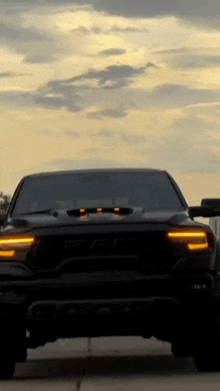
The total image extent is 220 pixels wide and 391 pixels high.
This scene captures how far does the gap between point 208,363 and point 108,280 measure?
141cm

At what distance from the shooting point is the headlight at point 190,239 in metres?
10.4

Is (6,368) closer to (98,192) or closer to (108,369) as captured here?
(108,369)

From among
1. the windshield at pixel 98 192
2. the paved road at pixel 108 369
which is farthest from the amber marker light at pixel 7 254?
the windshield at pixel 98 192

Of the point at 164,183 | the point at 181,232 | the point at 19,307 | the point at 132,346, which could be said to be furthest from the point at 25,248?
the point at 132,346

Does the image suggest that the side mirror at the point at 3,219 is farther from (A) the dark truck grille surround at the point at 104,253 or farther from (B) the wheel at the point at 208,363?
(B) the wheel at the point at 208,363

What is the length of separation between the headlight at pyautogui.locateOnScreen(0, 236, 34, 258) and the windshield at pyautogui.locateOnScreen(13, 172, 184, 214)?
1.18 metres

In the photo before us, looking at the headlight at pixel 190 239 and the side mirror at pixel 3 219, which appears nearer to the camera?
the headlight at pixel 190 239

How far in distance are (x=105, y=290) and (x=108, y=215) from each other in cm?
82

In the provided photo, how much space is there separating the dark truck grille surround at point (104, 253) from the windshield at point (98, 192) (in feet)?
4.04

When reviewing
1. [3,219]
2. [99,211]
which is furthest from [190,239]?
[3,219]

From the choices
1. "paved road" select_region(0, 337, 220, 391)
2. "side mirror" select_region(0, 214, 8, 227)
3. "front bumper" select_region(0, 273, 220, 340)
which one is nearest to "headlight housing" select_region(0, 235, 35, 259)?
"front bumper" select_region(0, 273, 220, 340)

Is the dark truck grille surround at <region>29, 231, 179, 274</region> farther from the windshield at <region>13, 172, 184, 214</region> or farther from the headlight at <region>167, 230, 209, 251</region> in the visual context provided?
the windshield at <region>13, 172, 184, 214</region>

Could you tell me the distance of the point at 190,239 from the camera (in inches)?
411

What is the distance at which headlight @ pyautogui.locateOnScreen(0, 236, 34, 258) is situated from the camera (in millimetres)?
10414
